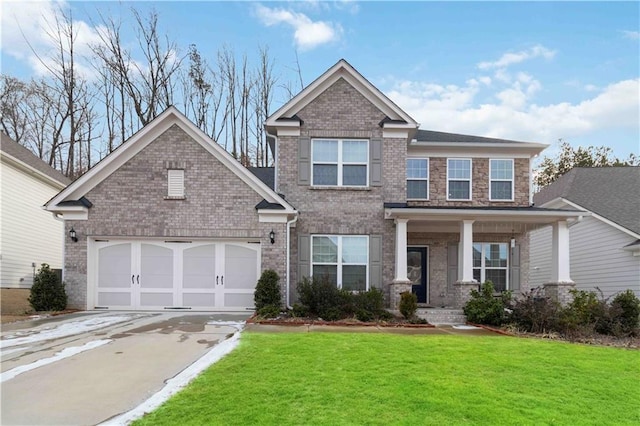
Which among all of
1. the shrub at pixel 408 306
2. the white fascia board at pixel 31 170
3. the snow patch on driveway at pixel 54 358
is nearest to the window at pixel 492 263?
the shrub at pixel 408 306

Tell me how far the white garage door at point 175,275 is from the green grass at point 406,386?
5.52m

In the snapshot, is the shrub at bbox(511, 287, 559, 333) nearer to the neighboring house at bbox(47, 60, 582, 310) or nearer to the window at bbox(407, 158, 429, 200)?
the neighboring house at bbox(47, 60, 582, 310)

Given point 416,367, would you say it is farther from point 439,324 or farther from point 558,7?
point 558,7

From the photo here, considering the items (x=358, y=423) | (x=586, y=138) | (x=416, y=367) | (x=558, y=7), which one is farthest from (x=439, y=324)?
(x=586, y=138)

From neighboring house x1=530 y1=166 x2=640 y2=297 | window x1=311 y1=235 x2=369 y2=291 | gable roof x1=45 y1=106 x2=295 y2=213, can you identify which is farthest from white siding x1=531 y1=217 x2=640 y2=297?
gable roof x1=45 y1=106 x2=295 y2=213

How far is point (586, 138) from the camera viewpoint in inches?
1410

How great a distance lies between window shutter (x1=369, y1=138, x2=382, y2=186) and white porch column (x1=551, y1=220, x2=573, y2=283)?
566 cm

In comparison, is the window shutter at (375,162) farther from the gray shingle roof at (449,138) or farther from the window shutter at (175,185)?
the window shutter at (175,185)

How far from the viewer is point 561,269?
13.9 metres

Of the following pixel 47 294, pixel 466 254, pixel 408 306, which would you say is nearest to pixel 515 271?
pixel 466 254

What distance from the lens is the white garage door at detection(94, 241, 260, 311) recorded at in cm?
1371

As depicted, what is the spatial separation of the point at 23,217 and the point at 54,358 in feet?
46.9

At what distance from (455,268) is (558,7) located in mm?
8943

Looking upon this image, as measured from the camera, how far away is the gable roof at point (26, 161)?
18.1 m
